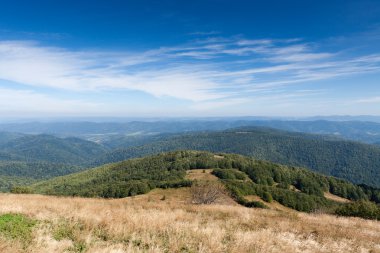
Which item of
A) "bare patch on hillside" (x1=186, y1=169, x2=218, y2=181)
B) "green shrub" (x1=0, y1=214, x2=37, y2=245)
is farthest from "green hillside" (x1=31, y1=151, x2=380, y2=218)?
"green shrub" (x1=0, y1=214, x2=37, y2=245)

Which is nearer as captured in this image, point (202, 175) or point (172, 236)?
point (172, 236)

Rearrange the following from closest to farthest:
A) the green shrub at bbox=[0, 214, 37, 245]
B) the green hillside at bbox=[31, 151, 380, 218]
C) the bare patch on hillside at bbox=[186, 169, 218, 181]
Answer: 1. the green shrub at bbox=[0, 214, 37, 245]
2. the green hillside at bbox=[31, 151, 380, 218]
3. the bare patch on hillside at bbox=[186, 169, 218, 181]

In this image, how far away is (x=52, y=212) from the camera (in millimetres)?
13289

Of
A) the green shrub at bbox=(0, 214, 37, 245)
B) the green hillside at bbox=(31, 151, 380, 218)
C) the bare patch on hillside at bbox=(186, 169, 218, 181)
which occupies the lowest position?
the green hillside at bbox=(31, 151, 380, 218)

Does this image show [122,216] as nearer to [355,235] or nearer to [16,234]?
[16,234]

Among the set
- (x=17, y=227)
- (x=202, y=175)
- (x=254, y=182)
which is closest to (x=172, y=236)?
(x=17, y=227)

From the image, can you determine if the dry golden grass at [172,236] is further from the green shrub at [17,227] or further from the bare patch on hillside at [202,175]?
the bare patch on hillside at [202,175]

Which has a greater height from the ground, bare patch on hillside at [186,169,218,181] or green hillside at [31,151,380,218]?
bare patch on hillside at [186,169,218,181]

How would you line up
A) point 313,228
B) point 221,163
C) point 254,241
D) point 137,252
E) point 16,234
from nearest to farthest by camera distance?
point 137,252 < point 16,234 < point 254,241 < point 313,228 < point 221,163

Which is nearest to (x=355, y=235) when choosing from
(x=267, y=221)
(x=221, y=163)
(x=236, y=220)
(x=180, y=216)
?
(x=267, y=221)

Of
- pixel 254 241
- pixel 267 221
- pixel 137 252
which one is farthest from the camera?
pixel 267 221

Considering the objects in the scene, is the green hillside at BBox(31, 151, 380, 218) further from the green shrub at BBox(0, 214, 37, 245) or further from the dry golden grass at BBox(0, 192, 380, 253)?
the green shrub at BBox(0, 214, 37, 245)

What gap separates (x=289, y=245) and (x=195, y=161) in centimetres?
17700

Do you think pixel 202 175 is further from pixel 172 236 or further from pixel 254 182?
pixel 172 236
